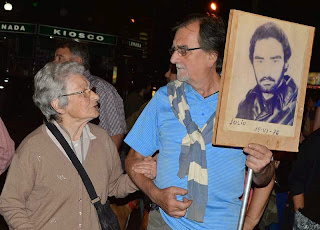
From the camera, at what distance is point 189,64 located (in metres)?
3.21

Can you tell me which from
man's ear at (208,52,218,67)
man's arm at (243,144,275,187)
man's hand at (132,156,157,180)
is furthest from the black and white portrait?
man's hand at (132,156,157,180)

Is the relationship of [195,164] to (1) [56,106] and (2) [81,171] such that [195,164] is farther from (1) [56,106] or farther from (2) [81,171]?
(1) [56,106]

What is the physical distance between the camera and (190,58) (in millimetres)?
3223

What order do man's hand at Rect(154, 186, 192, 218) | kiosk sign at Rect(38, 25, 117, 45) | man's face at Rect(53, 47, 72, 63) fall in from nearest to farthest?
man's hand at Rect(154, 186, 192, 218)
man's face at Rect(53, 47, 72, 63)
kiosk sign at Rect(38, 25, 117, 45)

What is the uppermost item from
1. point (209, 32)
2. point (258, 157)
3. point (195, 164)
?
point (209, 32)

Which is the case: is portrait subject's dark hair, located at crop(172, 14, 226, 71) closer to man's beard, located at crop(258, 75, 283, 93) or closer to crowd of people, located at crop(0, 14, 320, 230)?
crowd of people, located at crop(0, 14, 320, 230)

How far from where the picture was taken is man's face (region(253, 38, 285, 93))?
252cm

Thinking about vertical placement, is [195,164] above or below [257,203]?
above

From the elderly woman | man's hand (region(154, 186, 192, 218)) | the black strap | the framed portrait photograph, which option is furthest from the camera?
the black strap

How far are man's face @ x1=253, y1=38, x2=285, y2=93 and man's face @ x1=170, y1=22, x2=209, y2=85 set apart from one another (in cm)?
72

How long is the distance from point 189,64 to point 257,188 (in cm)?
93

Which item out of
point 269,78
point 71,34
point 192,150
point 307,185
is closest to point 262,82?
point 269,78

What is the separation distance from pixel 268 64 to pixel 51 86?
68.2 inches

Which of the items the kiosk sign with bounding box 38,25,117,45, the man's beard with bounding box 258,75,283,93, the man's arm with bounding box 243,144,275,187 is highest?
the kiosk sign with bounding box 38,25,117,45
